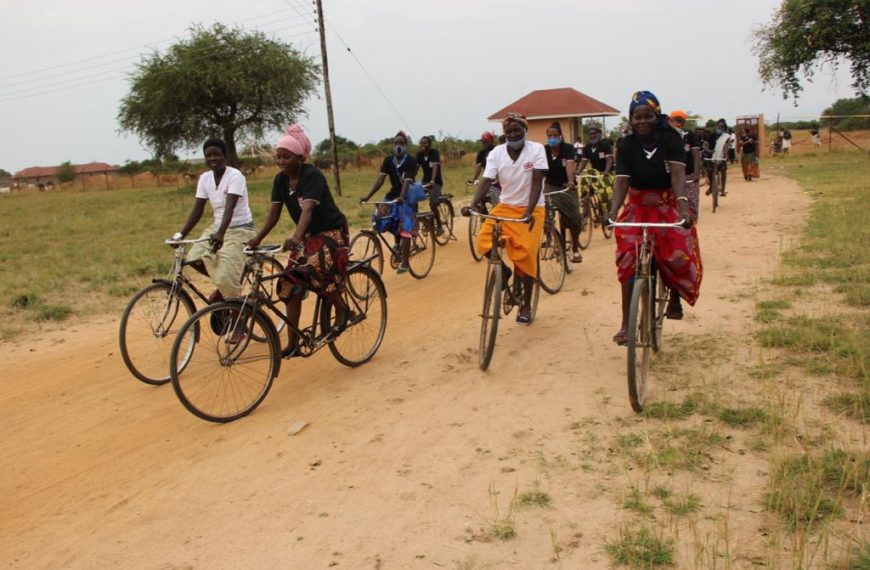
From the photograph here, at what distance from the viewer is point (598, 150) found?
13000 millimetres

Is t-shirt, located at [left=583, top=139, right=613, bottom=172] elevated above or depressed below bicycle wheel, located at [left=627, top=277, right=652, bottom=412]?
above

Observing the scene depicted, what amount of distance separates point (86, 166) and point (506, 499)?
113 m

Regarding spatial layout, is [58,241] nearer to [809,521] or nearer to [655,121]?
[655,121]

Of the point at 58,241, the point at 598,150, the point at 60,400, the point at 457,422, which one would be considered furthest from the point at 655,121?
the point at 58,241

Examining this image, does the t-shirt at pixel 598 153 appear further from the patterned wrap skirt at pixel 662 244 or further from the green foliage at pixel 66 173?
the green foliage at pixel 66 173

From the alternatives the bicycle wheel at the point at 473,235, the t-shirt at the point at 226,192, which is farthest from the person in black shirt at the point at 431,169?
the t-shirt at the point at 226,192

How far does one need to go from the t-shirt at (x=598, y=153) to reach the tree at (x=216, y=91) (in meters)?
29.5

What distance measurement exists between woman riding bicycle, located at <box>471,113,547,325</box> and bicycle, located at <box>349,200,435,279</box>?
3.11 m

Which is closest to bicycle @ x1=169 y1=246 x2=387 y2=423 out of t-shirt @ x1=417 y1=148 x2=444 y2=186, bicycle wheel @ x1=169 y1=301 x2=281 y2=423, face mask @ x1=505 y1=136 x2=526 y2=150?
bicycle wheel @ x1=169 y1=301 x2=281 y2=423

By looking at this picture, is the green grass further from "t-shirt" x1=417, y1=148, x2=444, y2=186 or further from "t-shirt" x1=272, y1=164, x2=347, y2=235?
"t-shirt" x1=417, y1=148, x2=444, y2=186

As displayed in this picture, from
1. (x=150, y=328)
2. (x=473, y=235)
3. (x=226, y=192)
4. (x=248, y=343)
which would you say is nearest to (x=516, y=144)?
(x=226, y=192)

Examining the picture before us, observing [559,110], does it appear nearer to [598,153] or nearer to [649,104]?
[598,153]

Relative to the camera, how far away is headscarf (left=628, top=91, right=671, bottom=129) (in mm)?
5363

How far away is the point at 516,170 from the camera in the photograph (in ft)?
22.8
